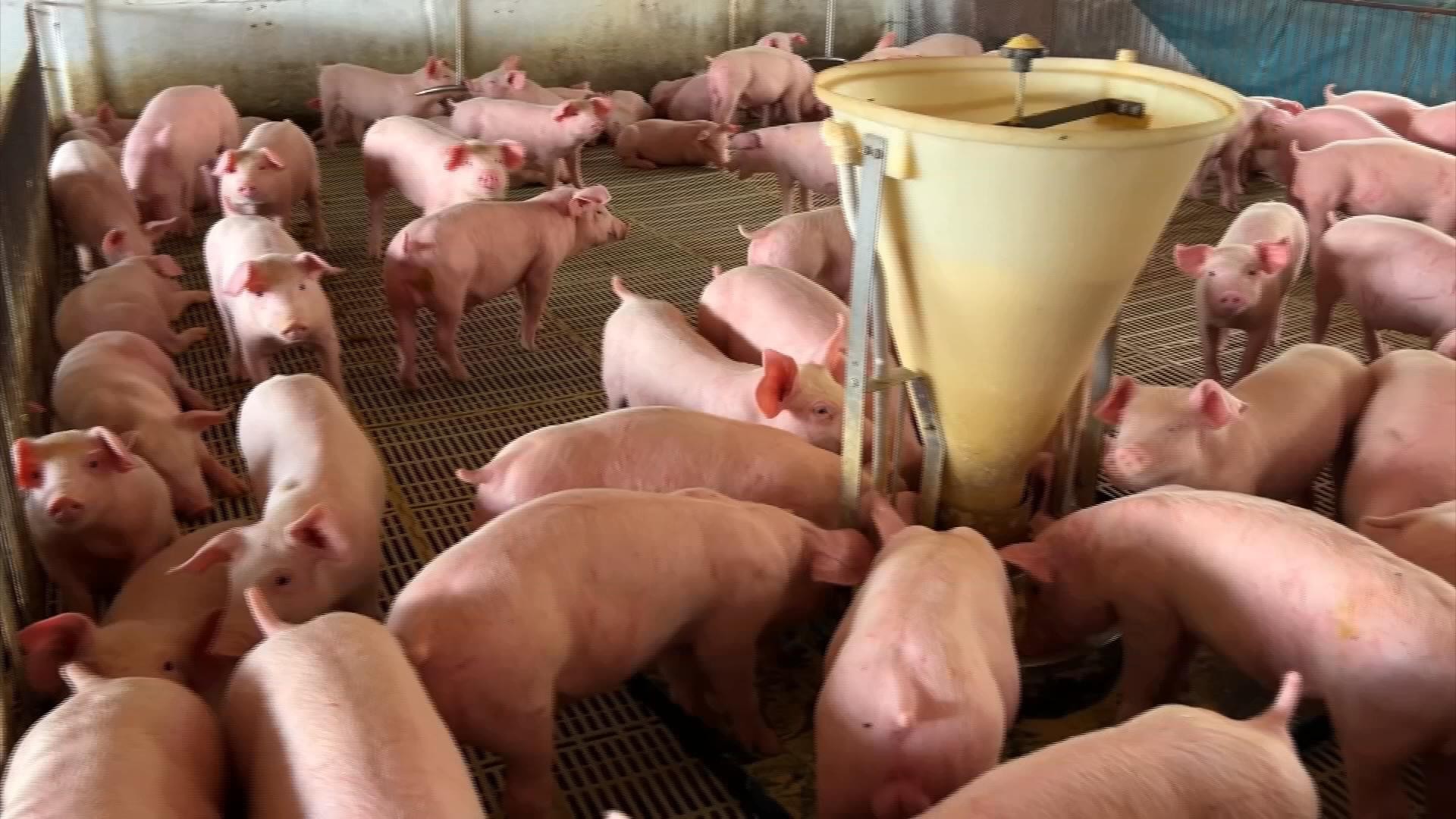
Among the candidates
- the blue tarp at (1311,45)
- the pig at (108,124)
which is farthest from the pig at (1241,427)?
the pig at (108,124)

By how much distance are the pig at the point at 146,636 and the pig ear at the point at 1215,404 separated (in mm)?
1899

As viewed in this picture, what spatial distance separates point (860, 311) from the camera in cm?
208

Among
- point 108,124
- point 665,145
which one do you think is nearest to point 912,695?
point 665,145

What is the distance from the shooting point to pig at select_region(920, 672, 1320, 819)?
1.49m

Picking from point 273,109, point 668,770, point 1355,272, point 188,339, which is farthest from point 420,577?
point 273,109

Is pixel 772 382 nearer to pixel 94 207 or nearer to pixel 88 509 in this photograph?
pixel 88 509

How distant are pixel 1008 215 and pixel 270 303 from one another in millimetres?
2147

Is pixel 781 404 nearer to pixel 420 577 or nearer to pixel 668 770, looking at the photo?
pixel 668 770

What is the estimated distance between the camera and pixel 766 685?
2424 millimetres

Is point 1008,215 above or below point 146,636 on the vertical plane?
above

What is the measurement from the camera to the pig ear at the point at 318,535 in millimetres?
2102

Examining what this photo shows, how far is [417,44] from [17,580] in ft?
18.2

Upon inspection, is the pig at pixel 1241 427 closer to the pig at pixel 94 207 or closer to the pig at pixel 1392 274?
the pig at pixel 1392 274

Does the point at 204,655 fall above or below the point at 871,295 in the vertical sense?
below
